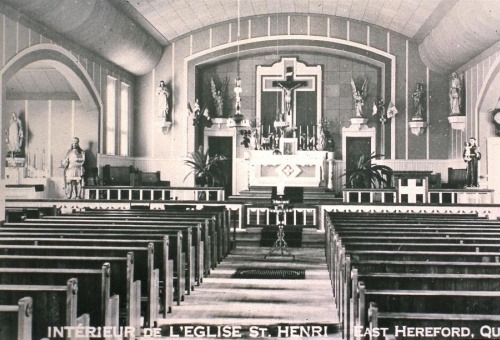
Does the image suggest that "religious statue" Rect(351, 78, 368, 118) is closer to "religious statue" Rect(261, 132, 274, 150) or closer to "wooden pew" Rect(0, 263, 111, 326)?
"religious statue" Rect(261, 132, 274, 150)

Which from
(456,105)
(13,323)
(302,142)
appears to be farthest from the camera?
(302,142)

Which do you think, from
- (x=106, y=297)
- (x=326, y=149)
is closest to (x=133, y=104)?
(x=326, y=149)

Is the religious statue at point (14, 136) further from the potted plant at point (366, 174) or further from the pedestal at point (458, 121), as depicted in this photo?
the pedestal at point (458, 121)

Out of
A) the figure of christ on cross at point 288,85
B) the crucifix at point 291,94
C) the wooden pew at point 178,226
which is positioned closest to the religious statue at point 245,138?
the crucifix at point 291,94

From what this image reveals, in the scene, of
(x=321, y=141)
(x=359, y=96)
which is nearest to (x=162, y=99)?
(x=321, y=141)

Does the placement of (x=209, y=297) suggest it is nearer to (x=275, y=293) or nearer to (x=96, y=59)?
(x=275, y=293)

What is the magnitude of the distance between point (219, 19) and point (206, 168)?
4330 millimetres

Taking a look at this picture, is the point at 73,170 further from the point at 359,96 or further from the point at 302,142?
the point at 359,96

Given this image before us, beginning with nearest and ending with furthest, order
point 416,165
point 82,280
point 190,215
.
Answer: point 82,280 → point 190,215 → point 416,165

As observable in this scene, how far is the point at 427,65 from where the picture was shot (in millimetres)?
18031

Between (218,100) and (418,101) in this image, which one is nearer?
(418,101)

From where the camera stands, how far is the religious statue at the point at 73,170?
14.2m

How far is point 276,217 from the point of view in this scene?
1315 cm

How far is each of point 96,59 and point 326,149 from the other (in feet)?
22.8
